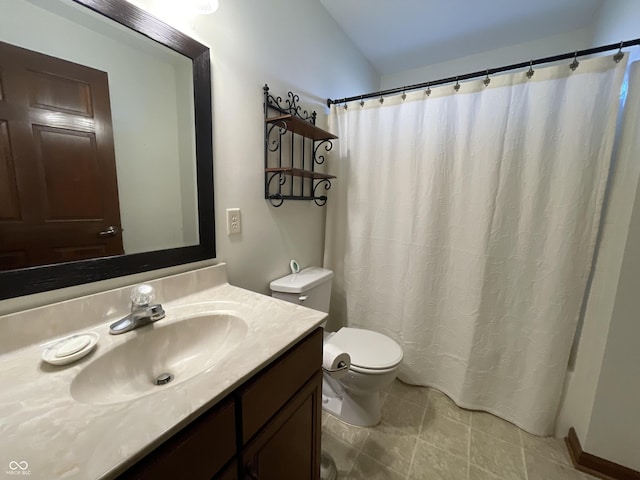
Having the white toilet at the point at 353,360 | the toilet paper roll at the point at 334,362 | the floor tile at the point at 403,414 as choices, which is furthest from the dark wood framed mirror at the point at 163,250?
the floor tile at the point at 403,414

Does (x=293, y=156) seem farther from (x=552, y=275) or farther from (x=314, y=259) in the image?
(x=552, y=275)

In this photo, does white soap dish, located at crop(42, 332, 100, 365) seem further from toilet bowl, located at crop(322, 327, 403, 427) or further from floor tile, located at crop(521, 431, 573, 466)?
floor tile, located at crop(521, 431, 573, 466)

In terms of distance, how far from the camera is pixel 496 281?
1.37 meters

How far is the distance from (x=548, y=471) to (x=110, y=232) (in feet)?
6.64

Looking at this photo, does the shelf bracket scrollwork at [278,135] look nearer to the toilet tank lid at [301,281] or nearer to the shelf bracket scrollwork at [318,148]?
the shelf bracket scrollwork at [318,148]

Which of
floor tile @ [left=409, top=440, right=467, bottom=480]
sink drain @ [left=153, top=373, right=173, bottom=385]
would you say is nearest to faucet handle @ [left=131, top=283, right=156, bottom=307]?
sink drain @ [left=153, top=373, right=173, bottom=385]

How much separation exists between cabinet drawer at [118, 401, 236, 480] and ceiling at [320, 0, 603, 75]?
196cm

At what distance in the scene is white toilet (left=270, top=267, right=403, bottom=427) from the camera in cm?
126

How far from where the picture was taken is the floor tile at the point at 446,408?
1461 mm

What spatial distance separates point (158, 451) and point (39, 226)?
66 centimetres

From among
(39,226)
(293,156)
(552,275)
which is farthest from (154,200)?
(552,275)

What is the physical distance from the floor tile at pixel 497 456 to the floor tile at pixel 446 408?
0.34 ft

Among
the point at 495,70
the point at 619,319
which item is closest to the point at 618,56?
the point at 495,70

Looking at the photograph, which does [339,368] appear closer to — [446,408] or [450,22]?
[446,408]
